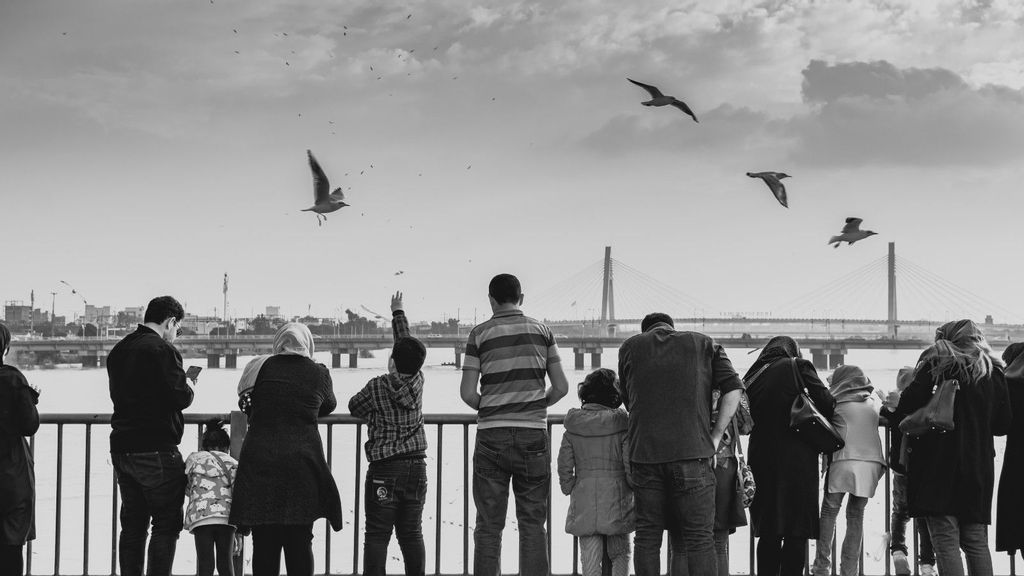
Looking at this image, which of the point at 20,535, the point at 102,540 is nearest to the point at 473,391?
the point at 20,535

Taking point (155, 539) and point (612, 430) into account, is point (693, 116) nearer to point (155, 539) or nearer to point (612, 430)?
point (612, 430)

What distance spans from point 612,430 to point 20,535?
283cm

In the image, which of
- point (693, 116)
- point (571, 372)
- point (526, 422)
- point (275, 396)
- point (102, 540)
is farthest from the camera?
point (571, 372)

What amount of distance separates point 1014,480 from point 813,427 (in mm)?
1107

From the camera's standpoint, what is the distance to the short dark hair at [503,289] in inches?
178

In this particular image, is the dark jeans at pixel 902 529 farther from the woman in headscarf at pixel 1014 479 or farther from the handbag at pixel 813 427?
the handbag at pixel 813 427

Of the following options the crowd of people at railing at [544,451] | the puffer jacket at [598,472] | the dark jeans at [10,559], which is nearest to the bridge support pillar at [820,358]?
the crowd of people at railing at [544,451]

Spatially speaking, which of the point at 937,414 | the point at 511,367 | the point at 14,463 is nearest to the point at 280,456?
the point at 511,367

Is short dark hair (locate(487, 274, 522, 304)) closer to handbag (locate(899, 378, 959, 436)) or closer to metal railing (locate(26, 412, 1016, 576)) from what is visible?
metal railing (locate(26, 412, 1016, 576))

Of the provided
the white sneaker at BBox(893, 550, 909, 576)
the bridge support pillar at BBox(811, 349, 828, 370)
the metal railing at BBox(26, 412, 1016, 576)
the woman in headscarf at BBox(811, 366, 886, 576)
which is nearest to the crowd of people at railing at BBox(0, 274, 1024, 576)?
the woman in headscarf at BBox(811, 366, 886, 576)

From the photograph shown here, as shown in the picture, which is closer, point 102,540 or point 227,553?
point 227,553

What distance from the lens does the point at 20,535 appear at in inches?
172

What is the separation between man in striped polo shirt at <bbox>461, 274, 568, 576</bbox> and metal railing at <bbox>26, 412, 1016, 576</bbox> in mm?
265

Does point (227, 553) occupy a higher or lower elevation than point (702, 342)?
lower
